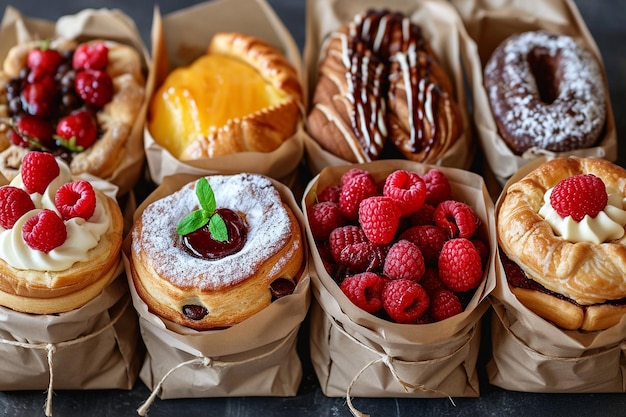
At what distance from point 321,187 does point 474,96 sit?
828 millimetres

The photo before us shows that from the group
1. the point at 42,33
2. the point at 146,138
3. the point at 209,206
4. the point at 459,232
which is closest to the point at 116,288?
the point at 209,206

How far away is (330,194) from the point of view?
6.59 feet

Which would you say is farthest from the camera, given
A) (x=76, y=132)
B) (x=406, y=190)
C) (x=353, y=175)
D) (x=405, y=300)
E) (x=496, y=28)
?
(x=496, y=28)

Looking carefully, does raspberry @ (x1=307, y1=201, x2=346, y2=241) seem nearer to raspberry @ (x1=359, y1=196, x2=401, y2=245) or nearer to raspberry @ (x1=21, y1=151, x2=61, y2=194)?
raspberry @ (x1=359, y1=196, x2=401, y2=245)

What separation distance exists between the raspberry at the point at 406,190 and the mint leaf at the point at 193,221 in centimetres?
51

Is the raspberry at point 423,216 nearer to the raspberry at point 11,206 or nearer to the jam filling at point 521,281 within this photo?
the jam filling at point 521,281

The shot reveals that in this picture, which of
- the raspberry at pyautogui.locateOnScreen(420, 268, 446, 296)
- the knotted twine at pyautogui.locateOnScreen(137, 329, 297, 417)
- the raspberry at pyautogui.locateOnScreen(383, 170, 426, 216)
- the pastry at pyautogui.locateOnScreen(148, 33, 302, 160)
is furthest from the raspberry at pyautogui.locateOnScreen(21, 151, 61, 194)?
the raspberry at pyautogui.locateOnScreen(420, 268, 446, 296)

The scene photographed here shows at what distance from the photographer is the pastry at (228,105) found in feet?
7.33

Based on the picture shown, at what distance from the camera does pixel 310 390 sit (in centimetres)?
202

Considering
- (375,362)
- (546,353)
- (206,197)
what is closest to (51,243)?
(206,197)

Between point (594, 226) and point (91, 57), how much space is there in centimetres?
181

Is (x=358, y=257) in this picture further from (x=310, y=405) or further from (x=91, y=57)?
(x=91, y=57)

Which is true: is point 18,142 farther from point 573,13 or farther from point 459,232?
point 573,13

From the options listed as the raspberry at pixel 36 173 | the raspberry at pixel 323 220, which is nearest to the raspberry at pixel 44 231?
the raspberry at pixel 36 173
